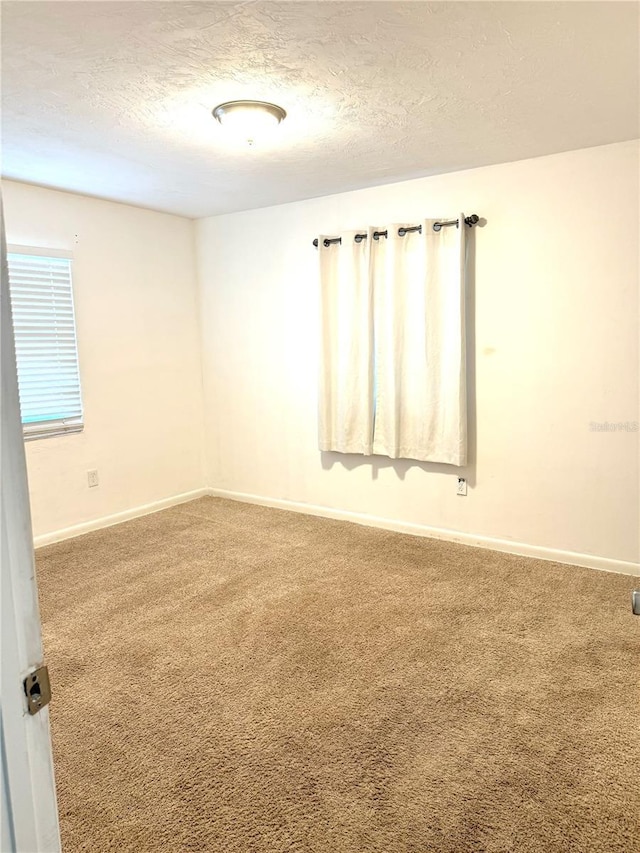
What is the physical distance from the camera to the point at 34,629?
74 centimetres

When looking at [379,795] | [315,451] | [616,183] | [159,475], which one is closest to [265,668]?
[379,795]

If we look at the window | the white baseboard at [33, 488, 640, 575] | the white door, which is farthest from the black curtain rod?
the white door

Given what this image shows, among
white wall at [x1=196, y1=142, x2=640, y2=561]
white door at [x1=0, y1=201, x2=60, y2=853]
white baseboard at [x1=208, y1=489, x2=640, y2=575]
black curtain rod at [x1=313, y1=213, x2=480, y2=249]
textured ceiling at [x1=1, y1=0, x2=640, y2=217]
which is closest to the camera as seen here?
white door at [x1=0, y1=201, x2=60, y2=853]

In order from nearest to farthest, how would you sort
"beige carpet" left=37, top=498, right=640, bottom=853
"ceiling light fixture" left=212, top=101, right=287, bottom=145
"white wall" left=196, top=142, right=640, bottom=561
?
"beige carpet" left=37, top=498, right=640, bottom=853 < "ceiling light fixture" left=212, top=101, right=287, bottom=145 < "white wall" left=196, top=142, right=640, bottom=561

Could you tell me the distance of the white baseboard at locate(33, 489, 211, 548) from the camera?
155 inches

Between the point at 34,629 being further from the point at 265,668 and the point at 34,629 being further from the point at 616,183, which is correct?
the point at 616,183

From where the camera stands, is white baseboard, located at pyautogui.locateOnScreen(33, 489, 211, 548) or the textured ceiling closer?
the textured ceiling

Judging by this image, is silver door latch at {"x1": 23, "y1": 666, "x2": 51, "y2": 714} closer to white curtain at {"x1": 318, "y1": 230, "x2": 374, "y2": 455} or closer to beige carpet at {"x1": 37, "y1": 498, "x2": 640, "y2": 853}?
beige carpet at {"x1": 37, "y1": 498, "x2": 640, "y2": 853}

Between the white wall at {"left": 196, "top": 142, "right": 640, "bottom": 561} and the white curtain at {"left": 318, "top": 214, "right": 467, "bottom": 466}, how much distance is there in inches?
5.7

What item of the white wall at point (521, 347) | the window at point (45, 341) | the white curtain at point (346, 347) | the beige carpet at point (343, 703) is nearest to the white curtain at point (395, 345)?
the white curtain at point (346, 347)

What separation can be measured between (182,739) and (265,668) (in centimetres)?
49

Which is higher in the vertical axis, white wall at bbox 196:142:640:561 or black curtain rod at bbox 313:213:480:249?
black curtain rod at bbox 313:213:480:249

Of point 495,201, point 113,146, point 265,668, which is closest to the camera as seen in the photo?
point 265,668

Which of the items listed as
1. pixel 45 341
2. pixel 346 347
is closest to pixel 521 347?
pixel 346 347
